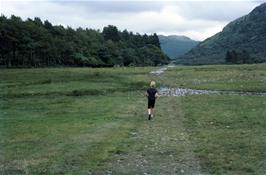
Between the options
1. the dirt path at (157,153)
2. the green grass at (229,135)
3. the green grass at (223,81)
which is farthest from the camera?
the green grass at (223,81)

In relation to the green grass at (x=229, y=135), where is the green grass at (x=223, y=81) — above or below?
below

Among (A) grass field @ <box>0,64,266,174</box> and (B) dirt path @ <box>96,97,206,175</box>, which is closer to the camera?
(B) dirt path @ <box>96,97,206,175</box>

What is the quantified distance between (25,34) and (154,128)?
138 metres

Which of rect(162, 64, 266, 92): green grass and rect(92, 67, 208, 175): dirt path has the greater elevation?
rect(92, 67, 208, 175): dirt path

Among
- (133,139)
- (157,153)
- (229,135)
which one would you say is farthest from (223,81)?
(157,153)

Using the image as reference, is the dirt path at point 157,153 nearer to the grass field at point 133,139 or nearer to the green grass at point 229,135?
the grass field at point 133,139

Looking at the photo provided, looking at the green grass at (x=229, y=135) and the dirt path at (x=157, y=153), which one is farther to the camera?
the green grass at (x=229, y=135)

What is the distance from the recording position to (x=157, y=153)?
21094 millimetres

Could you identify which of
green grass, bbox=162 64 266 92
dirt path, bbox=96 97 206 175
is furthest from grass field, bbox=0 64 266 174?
green grass, bbox=162 64 266 92

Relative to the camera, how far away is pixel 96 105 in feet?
146

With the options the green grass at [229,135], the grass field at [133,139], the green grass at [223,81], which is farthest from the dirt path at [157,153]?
the green grass at [223,81]

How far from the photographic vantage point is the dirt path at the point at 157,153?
1810cm

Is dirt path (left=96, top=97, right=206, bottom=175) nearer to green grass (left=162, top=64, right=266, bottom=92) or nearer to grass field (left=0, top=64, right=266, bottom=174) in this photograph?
grass field (left=0, top=64, right=266, bottom=174)

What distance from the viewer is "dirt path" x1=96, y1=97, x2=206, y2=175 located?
1810cm
